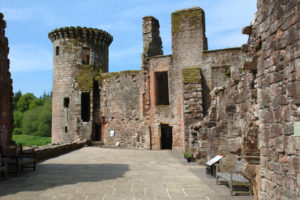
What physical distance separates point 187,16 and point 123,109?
745 centimetres

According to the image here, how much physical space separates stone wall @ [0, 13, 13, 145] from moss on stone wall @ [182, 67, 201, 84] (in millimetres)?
9789

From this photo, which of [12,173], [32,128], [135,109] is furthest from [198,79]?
[32,128]

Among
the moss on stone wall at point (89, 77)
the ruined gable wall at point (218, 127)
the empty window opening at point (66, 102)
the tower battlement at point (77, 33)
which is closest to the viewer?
the ruined gable wall at point (218, 127)

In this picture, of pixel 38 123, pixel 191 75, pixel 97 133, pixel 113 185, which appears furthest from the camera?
pixel 38 123

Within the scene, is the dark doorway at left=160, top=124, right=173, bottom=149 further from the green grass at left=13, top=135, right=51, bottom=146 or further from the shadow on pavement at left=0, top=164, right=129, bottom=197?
the green grass at left=13, top=135, right=51, bottom=146

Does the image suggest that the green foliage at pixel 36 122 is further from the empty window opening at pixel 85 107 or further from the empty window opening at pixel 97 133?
the empty window opening at pixel 97 133

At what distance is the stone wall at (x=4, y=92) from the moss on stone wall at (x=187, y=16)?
10.9 metres

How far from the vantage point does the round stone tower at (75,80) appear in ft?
73.4

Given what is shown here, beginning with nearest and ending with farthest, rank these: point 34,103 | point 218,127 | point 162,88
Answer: point 218,127
point 162,88
point 34,103

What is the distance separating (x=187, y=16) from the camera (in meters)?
17.4

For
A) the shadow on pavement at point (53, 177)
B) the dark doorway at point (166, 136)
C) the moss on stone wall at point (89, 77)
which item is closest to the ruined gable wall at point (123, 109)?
the moss on stone wall at point (89, 77)

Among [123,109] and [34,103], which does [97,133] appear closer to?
[123,109]

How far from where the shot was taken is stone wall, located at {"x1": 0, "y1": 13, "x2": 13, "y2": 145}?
8138 mm

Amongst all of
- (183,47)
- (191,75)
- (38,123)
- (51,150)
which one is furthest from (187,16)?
(38,123)
